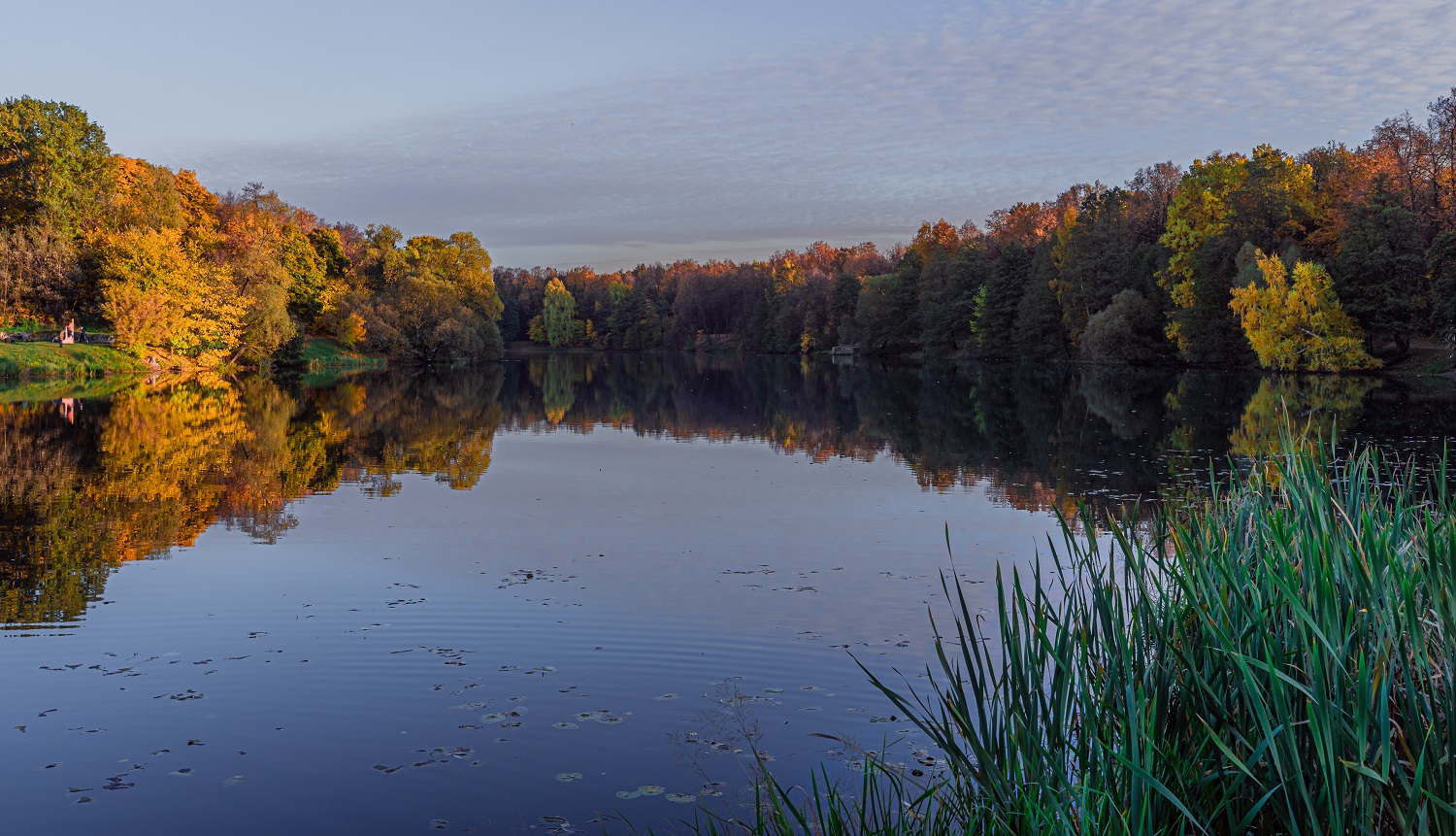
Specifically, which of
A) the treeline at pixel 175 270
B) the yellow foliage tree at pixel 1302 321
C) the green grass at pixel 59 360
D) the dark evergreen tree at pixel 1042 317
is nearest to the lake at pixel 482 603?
the green grass at pixel 59 360

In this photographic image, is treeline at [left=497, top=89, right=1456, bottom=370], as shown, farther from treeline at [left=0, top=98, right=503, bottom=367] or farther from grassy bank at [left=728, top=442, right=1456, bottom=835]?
grassy bank at [left=728, top=442, right=1456, bottom=835]

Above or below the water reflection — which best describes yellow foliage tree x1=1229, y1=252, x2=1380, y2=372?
above

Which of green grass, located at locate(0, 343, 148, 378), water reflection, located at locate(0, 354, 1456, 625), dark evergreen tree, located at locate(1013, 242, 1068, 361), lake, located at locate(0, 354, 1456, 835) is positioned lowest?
lake, located at locate(0, 354, 1456, 835)

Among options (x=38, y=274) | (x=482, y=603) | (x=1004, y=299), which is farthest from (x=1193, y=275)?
(x=38, y=274)

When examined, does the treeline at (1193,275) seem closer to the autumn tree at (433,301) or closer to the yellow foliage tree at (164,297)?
the autumn tree at (433,301)

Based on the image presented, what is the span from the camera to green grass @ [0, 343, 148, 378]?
146 ft

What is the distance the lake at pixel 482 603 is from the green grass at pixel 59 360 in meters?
21.9

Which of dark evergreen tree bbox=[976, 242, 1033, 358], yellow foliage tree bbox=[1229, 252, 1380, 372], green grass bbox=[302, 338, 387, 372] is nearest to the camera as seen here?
yellow foliage tree bbox=[1229, 252, 1380, 372]

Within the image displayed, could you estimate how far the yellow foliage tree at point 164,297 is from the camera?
165ft

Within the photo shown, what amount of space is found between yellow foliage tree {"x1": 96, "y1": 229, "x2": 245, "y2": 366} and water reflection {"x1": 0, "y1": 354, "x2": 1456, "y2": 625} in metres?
7.54

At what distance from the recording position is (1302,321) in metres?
48.8

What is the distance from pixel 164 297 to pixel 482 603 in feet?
160

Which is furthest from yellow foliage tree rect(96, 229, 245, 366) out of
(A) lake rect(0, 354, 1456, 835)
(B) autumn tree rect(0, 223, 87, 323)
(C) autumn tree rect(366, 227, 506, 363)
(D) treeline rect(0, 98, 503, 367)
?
(A) lake rect(0, 354, 1456, 835)

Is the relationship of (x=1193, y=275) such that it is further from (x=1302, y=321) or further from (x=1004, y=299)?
(x=1004, y=299)
